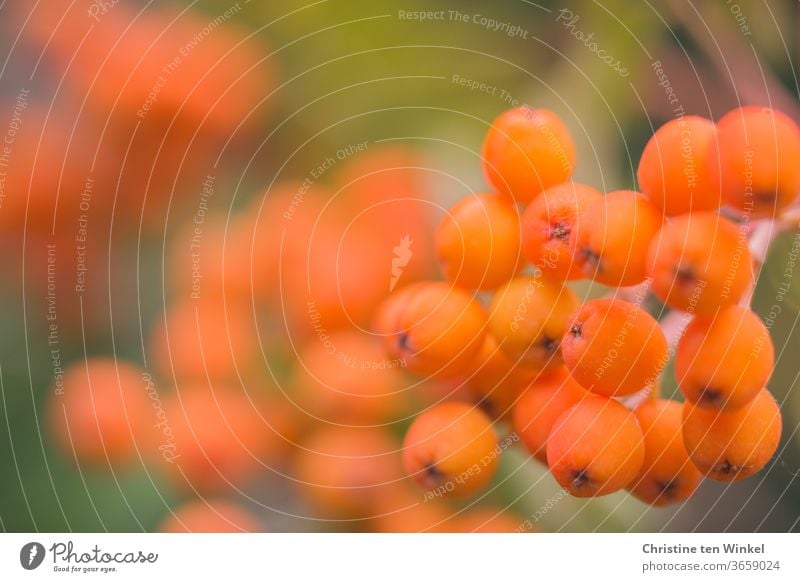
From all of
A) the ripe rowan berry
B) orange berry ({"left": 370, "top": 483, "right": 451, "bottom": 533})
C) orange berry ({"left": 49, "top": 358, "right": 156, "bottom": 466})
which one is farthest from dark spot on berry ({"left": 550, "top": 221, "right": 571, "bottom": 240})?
orange berry ({"left": 49, "top": 358, "right": 156, "bottom": 466})

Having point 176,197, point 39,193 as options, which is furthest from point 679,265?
point 39,193

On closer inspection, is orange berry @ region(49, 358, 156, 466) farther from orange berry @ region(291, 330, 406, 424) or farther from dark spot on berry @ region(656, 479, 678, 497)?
dark spot on berry @ region(656, 479, 678, 497)

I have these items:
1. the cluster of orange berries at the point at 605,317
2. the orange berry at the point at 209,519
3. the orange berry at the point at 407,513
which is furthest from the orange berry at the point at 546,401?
the orange berry at the point at 209,519

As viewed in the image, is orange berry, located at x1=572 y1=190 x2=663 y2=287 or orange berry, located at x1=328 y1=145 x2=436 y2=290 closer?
orange berry, located at x1=572 y1=190 x2=663 y2=287

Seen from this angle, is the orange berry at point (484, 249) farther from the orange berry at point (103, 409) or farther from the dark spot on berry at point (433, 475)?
the orange berry at point (103, 409)

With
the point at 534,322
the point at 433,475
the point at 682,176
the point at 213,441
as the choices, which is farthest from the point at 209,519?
the point at 682,176

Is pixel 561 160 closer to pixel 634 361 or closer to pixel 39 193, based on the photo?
pixel 634 361
